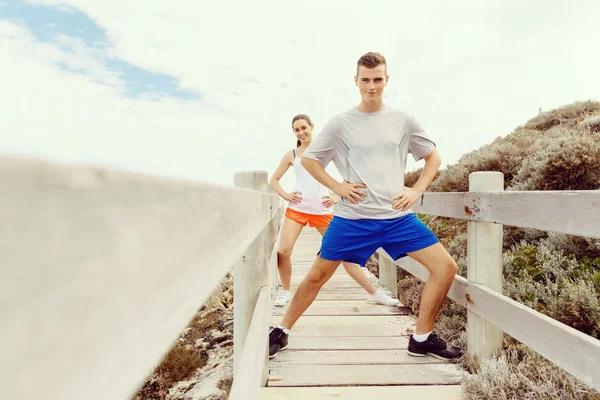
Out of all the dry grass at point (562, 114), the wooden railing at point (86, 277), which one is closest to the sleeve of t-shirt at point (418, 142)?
the wooden railing at point (86, 277)

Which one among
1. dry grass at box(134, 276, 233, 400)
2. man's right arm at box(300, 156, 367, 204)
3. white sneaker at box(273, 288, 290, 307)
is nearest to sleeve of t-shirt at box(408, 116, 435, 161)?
man's right arm at box(300, 156, 367, 204)

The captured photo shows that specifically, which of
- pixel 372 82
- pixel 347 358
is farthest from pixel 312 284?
pixel 372 82

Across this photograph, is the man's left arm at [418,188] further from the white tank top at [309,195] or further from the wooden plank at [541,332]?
the white tank top at [309,195]

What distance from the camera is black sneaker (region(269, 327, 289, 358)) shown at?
11.0 feet

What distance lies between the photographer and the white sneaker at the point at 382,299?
15.5ft

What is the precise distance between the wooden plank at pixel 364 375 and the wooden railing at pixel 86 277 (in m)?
2.71

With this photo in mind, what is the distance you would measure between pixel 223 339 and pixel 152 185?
5.59 meters

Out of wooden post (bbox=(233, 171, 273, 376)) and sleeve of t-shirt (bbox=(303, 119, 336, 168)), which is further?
sleeve of t-shirt (bbox=(303, 119, 336, 168))

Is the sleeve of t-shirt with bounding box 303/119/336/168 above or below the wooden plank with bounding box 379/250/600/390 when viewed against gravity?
above

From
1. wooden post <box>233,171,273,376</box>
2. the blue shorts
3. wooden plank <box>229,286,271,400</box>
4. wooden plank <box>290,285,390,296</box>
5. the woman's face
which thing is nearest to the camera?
wooden plank <box>229,286,271,400</box>

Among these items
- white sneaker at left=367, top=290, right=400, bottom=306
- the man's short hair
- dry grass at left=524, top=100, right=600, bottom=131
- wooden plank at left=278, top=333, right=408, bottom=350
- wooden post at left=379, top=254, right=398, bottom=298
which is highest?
dry grass at left=524, top=100, right=600, bottom=131

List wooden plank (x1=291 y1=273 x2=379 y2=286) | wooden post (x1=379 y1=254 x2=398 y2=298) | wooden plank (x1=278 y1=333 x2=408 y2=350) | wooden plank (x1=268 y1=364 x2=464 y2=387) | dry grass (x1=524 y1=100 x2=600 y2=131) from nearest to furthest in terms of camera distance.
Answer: wooden plank (x1=268 y1=364 x2=464 y2=387), wooden plank (x1=278 y1=333 x2=408 y2=350), wooden post (x1=379 y1=254 x2=398 y2=298), wooden plank (x1=291 y1=273 x2=379 y2=286), dry grass (x1=524 y1=100 x2=600 y2=131)

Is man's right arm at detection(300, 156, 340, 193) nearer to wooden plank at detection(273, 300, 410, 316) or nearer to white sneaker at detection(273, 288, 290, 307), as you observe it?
wooden plank at detection(273, 300, 410, 316)

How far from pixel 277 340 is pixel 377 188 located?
54.6 inches
